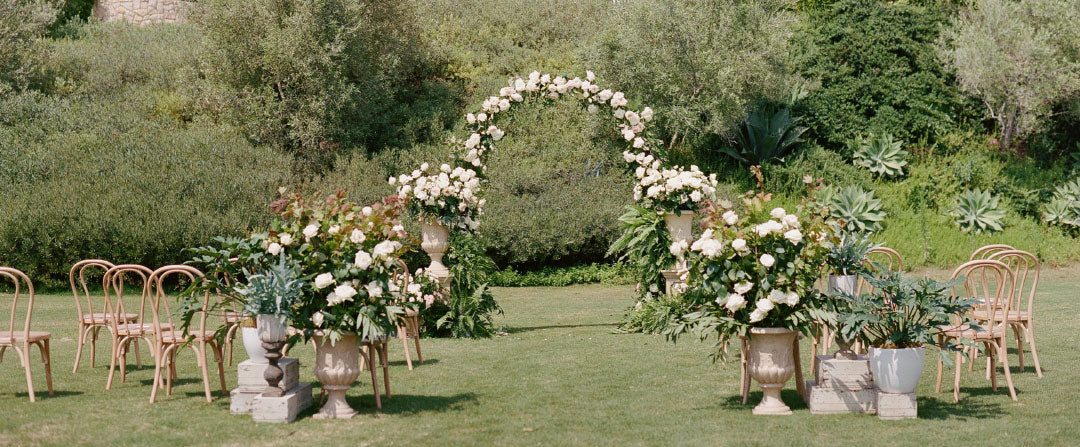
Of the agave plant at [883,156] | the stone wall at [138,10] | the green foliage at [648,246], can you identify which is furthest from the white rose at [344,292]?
the stone wall at [138,10]

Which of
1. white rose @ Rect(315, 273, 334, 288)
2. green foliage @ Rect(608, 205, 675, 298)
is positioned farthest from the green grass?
green foliage @ Rect(608, 205, 675, 298)

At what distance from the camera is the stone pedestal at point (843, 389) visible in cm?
561

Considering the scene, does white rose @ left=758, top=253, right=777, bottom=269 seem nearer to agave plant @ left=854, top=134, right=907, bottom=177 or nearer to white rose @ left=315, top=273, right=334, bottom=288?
white rose @ left=315, top=273, right=334, bottom=288

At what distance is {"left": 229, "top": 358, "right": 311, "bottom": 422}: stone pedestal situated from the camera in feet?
17.8

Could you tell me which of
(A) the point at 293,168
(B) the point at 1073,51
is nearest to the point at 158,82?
(A) the point at 293,168

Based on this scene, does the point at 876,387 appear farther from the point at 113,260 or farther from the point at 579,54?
the point at 579,54

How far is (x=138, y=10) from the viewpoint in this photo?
24375 millimetres

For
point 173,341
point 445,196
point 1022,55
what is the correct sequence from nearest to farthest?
point 173,341
point 445,196
point 1022,55

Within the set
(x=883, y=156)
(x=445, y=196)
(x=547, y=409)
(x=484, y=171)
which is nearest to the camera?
(x=547, y=409)

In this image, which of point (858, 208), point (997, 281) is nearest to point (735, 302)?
point (997, 281)

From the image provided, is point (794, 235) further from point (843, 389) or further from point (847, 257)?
point (843, 389)

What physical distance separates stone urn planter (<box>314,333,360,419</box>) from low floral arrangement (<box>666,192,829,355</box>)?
197 cm

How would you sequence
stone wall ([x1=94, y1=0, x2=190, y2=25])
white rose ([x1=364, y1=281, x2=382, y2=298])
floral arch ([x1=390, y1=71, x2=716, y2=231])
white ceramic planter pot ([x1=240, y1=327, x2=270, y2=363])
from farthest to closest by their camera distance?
stone wall ([x1=94, y1=0, x2=190, y2=25])
floral arch ([x1=390, y1=71, x2=716, y2=231])
white ceramic planter pot ([x1=240, y1=327, x2=270, y2=363])
white rose ([x1=364, y1=281, x2=382, y2=298])

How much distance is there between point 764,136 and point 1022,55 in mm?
4538
